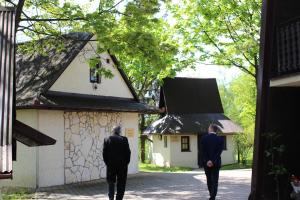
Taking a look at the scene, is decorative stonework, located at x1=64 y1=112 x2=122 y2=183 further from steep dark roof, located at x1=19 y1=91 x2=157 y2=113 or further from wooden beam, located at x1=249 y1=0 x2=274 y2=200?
wooden beam, located at x1=249 y1=0 x2=274 y2=200

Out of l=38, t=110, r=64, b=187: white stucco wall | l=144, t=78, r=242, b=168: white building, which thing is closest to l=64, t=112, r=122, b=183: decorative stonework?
l=38, t=110, r=64, b=187: white stucco wall

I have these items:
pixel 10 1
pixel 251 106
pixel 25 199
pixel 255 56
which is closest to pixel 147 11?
pixel 10 1

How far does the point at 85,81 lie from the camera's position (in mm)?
20781

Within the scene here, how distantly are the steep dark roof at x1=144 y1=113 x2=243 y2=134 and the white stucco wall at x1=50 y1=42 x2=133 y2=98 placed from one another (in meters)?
10.8

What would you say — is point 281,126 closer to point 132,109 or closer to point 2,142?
point 2,142

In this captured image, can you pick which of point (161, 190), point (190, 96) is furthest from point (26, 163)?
point (190, 96)

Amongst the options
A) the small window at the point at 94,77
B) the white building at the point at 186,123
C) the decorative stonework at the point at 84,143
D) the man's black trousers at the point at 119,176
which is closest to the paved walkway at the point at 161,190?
the decorative stonework at the point at 84,143

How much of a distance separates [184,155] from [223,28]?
1067 centimetres

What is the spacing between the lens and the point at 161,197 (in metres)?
14.2

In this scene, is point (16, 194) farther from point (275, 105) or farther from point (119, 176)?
point (275, 105)

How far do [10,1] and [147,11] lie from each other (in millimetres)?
4259

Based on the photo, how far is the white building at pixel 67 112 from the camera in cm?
1794

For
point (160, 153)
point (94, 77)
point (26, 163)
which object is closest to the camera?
point (26, 163)

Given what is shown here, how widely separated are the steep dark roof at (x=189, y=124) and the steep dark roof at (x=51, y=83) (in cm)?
1148
